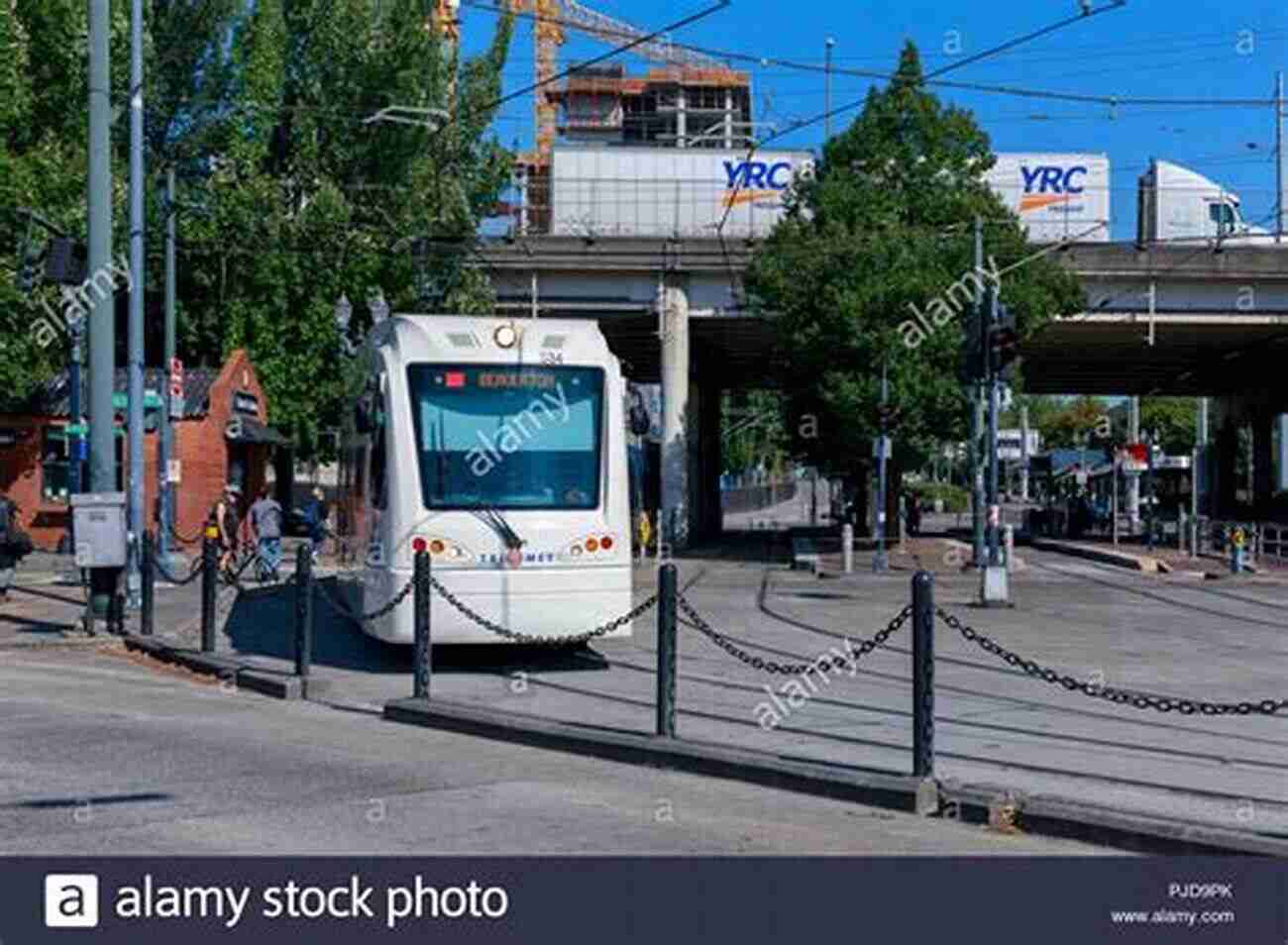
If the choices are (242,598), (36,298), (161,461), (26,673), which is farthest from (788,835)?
(36,298)

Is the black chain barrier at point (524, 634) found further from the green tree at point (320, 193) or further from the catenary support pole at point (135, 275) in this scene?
the green tree at point (320, 193)

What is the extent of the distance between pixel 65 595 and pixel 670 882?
20.4 m

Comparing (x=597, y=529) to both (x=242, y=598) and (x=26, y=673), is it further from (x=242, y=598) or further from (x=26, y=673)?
(x=242, y=598)

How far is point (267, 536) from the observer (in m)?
29.3

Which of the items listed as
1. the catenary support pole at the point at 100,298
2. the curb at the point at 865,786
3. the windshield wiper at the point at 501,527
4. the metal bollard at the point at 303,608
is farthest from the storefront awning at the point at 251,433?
the curb at the point at 865,786

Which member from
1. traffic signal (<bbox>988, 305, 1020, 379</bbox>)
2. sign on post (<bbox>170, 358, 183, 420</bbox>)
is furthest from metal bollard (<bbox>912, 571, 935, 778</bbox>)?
sign on post (<bbox>170, 358, 183, 420</bbox>)

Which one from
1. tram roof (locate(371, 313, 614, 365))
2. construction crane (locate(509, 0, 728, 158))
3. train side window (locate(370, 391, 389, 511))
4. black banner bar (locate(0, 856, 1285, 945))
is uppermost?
construction crane (locate(509, 0, 728, 158))

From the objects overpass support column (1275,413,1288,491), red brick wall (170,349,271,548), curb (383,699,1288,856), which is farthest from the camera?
overpass support column (1275,413,1288,491)

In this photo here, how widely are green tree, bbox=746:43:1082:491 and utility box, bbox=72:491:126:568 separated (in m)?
21.9

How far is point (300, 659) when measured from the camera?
617 inches

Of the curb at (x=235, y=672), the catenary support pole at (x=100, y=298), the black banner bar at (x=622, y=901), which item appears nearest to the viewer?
the black banner bar at (x=622, y=901)

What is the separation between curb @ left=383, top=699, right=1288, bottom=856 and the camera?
8797 millimetres

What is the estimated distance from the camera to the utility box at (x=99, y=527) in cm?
1986

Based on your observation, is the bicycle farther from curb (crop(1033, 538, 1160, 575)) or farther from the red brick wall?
curb (crop(1033, 538, 1160, 575))
